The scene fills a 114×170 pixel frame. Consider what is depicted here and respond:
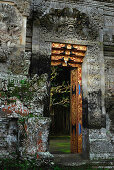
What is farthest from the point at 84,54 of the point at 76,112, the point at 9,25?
the point at 9,25

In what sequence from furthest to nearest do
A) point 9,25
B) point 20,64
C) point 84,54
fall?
point 84,54, point 9,25, point 20,64

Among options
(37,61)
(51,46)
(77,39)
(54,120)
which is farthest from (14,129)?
(54,120)

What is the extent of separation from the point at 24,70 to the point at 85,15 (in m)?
3.54

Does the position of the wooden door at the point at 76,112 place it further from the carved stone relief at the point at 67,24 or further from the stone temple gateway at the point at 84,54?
the carved stone relief at the point at 67,24

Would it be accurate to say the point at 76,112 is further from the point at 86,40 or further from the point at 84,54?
the point at 86,40

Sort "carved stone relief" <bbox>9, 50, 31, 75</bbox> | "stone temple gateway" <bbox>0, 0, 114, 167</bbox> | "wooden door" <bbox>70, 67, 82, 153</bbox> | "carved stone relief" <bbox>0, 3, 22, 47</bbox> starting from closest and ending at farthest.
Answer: "carved stone relief" <bbox>9, 50, 31, 75</bbox> < "carved stone relief" <bbox>0, 3, 22, 47</bbox> < "stone temple gateway" <bbox>0, 0, 114, 167</bbox> < "wooden door" <bbox>70, 67, 82, 153</bbox>

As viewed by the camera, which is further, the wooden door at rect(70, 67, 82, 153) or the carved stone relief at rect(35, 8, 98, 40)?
the wooden door at rect(70, 67, 82, 153)

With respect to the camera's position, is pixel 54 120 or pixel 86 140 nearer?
pixel 86 140

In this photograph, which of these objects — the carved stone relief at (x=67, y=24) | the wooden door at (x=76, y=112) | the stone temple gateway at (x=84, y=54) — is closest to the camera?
the stone temple gateway at (x=84, y=54)

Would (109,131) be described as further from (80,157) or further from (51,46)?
(51,46)

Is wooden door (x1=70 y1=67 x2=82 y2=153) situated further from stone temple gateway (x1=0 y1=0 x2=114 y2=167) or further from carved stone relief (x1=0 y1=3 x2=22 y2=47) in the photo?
carved stone relief (x1=0 y1=3 x2=22 y2=47)

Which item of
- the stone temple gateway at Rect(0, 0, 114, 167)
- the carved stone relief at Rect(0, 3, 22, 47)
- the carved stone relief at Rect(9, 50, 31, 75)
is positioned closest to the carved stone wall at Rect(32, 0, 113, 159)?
the stone temple gateway at Rect(0, 0, 114, 167)

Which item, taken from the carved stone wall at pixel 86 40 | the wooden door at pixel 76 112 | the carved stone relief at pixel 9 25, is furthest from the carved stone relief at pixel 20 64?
the wooden door at pixel 76 112

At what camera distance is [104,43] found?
20.1 feet
